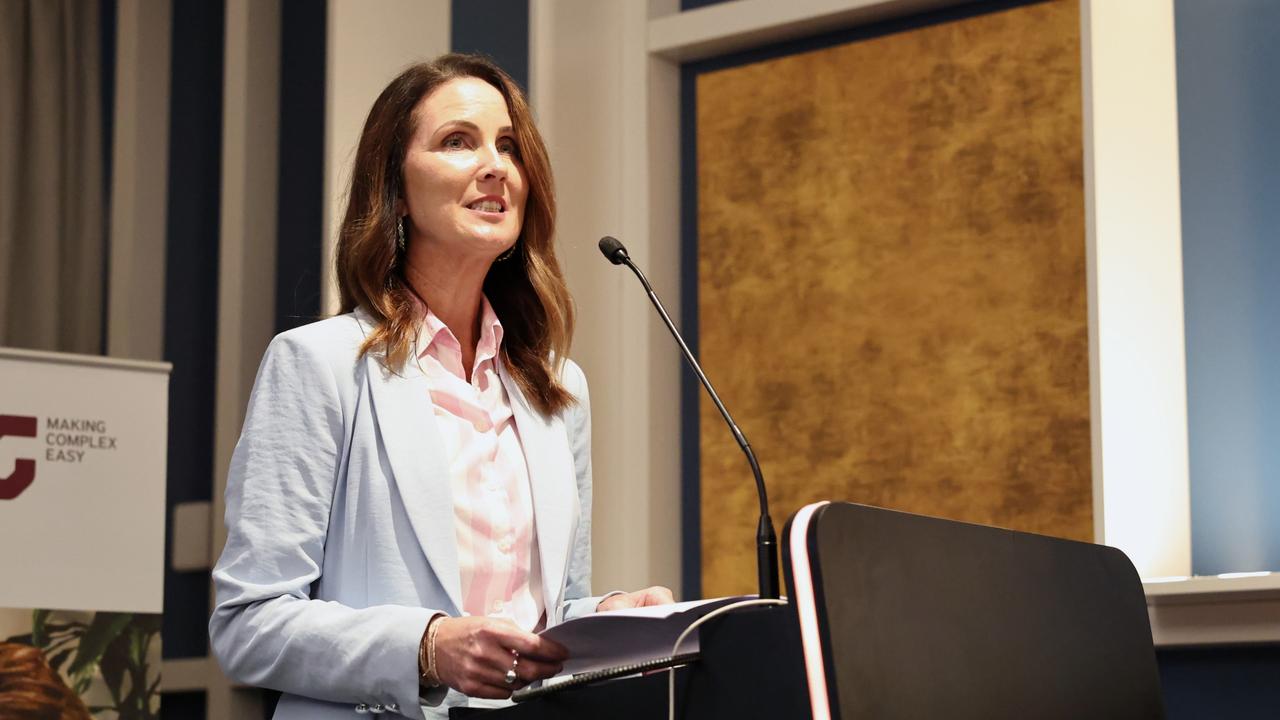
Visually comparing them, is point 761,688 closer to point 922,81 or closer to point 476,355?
point 476,355

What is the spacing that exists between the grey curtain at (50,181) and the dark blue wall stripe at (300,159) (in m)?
0.68

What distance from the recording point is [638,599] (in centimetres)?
175

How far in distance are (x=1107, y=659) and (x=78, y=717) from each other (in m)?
2.47

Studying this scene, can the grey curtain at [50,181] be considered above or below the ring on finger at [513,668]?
above

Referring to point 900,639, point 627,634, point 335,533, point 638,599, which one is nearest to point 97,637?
point 335,533

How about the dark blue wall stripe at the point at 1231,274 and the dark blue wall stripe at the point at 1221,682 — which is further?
the dark blue wall stripe at the point at 1231,274

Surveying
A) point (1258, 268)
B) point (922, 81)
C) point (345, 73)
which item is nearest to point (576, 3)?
point (345, 73)

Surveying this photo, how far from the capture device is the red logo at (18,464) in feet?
11.0

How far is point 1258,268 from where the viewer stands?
9.59 ft

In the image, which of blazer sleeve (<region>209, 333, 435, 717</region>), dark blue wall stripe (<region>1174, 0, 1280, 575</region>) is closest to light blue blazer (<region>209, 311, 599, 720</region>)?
blazer sleeve (<region>209, 333, 435, 717</region>)

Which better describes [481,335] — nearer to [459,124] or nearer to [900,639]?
[459,124]

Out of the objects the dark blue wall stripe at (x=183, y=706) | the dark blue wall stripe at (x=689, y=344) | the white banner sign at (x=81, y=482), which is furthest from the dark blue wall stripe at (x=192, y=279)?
the dark blue wall stripe at (x=689, y=344)

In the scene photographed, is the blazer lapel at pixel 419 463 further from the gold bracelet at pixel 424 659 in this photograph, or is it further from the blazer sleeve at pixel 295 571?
the gold bracelet at pixel 424 659

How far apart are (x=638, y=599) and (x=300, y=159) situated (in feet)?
9.44
